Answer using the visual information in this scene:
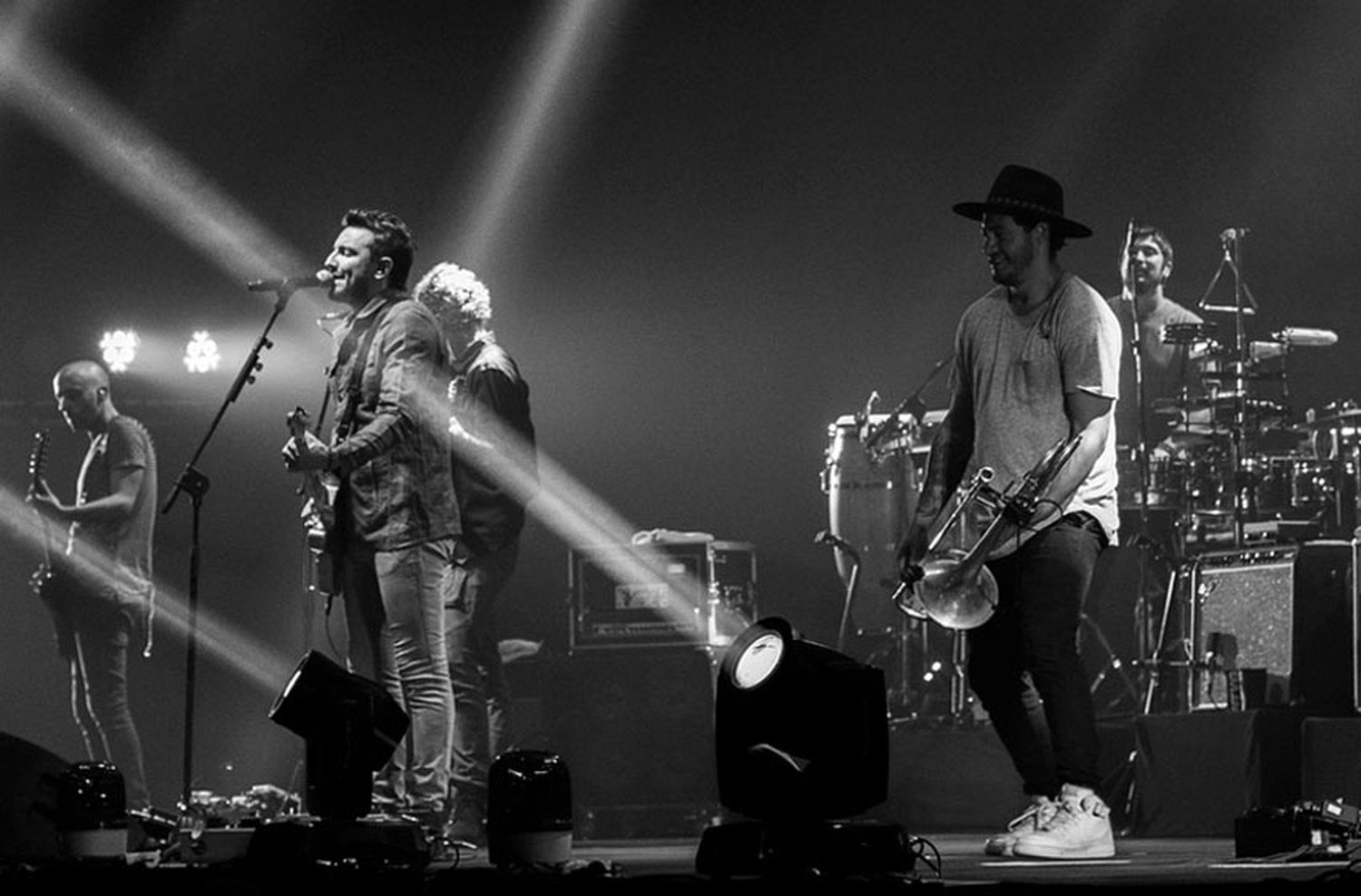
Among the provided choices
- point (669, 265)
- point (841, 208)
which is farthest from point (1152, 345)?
point (669, 265)

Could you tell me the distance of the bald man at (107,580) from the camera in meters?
9.66

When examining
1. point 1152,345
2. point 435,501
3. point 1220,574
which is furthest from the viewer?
point 1152,345

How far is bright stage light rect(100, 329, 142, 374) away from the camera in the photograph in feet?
41.6

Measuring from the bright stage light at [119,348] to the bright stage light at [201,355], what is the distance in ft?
1.08

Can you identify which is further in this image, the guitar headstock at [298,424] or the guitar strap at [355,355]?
the guitar strap at [355,355]

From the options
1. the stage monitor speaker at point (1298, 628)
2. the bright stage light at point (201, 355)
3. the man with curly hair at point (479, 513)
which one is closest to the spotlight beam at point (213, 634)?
the bright stage light at point (201, 355)

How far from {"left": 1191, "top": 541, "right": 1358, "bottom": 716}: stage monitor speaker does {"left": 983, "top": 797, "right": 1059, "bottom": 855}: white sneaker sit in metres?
2.66

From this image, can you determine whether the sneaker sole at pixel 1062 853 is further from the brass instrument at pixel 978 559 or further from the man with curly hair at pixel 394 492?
the man with curly hair at pixel 394 492

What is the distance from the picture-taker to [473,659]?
325 inches

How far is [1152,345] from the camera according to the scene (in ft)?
35.9

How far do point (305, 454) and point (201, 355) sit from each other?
250 inches

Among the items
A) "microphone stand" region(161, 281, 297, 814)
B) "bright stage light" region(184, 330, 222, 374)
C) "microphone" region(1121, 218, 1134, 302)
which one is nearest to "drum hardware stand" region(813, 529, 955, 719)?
"microphone" region(1121, 218, 1134, 302)

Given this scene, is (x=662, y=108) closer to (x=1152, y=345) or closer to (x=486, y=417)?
(x=1152, y=345)

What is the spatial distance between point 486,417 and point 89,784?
3.10 meters
